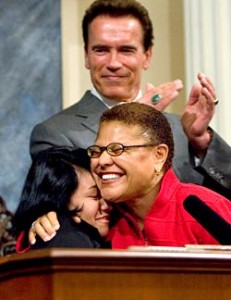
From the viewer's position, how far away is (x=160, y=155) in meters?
1.92

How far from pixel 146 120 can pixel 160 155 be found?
0.08m

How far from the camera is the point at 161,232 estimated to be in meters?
1.88

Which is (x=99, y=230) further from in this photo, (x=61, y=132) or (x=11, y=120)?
(x=11, y=120)

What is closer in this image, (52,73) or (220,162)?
(220,162)

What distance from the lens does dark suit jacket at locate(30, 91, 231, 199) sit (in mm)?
2363

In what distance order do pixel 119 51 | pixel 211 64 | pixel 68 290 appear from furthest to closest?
pixel 211 64 < pixel 119 51 < pixel 68 290

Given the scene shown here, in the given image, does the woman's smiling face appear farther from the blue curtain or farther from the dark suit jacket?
the blue curtain

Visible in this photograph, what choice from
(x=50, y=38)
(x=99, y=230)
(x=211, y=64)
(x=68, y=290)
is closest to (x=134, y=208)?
(x=99, y=230)

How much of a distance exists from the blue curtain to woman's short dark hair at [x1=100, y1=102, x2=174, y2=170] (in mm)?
1365

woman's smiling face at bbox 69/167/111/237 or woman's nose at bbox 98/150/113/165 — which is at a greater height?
woman's nose at bbox 98/150/113/165

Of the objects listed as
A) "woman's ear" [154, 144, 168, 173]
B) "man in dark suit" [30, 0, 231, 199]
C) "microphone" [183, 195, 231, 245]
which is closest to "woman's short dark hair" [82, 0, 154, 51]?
"man in dark suit" [30, 0, 231, 199]

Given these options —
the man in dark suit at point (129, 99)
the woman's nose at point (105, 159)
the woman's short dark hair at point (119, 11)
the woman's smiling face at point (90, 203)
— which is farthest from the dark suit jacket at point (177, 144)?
the woman's nose at point (105, 159)

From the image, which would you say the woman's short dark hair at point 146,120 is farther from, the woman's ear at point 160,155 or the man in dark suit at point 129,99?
the man in dark suit at point 129,99

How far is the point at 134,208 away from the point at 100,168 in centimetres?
14
